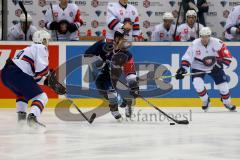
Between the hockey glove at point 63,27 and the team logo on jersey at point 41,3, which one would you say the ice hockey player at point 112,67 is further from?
the team logo on jersey at point 41,3

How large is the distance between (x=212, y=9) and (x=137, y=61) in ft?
5.96

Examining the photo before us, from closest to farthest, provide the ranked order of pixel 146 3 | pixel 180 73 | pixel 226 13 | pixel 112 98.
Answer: pixel 112 98 → pixel 180 73 → pixel 146 3 → pixel 226 13

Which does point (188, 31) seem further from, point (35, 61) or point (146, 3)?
point (35, 61)

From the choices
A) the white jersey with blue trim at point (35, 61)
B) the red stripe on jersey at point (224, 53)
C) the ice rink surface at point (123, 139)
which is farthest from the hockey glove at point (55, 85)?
the red stripe on jersey at point (224, 53)

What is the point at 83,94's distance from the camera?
38.4ft

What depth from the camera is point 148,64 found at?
→ 39.2 feet

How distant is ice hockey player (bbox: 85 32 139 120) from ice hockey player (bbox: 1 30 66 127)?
0.81 m

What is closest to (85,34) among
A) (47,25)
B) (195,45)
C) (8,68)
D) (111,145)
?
(47,25)

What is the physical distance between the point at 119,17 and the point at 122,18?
0.06 metres

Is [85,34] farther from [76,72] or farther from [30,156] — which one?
[30,156]

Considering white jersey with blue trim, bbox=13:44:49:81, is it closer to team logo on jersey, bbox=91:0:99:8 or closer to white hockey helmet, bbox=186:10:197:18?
team logo on jersey, bbox=91:0:99:8

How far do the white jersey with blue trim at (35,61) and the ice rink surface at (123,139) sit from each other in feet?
2.15

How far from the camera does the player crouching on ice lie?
1117 centimetres

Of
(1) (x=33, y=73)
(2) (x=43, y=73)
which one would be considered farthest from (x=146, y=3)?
(2) (x=43, y=73)
